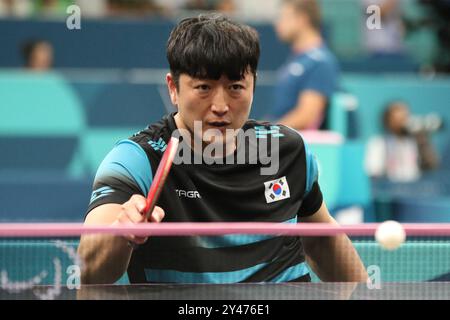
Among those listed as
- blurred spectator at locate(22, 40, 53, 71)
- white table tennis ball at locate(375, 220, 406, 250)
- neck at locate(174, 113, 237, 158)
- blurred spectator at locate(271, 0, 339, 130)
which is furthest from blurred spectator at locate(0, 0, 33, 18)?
white table tennis ball at locate(375, 220, 406, 250)

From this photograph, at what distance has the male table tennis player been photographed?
255 centimetres

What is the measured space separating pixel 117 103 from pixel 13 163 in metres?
1.07

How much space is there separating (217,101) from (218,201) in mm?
312

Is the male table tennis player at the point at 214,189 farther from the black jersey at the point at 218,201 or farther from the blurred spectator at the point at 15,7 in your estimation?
the blurred spectator at the point at 15,7

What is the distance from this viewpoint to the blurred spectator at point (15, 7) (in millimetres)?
10211

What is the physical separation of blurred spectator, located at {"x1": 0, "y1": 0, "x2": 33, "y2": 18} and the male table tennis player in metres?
7.74

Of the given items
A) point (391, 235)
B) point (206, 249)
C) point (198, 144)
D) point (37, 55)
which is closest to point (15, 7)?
point (37, 55)

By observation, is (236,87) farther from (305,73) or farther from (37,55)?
(37,55)

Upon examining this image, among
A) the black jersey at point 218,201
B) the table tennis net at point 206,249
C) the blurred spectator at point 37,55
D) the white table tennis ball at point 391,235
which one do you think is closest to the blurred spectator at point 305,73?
the blurred spectator at point 37,55

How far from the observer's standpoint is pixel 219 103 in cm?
265

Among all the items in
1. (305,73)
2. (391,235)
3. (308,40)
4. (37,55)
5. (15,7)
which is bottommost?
(391,235)

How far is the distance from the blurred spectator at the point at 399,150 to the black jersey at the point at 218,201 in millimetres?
5915
